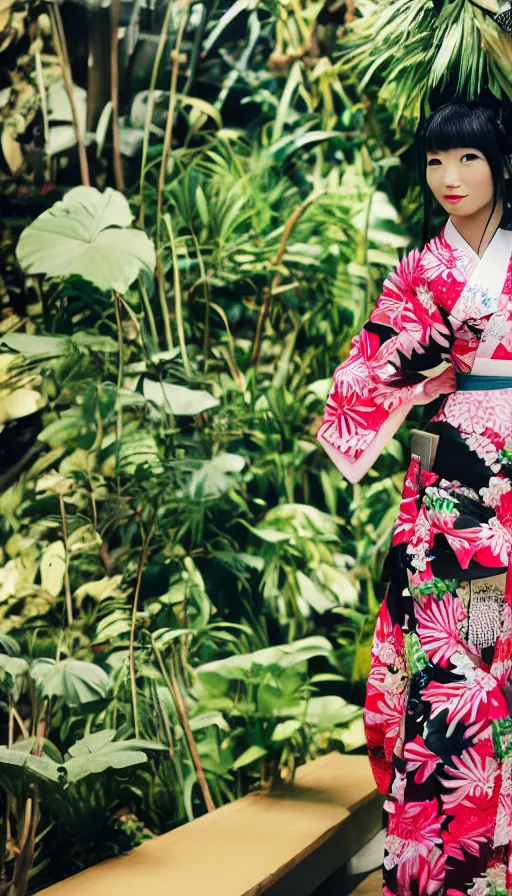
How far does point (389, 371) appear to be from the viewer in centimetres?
182

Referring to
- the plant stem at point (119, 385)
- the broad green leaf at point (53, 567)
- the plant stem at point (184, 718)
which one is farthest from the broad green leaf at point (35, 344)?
the plant stem at point (184, 718)

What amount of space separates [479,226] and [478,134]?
0.48 feet

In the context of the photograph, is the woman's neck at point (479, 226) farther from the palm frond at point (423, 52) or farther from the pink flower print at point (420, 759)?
the pink flower print at point (420, 759)

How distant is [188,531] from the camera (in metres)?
2.41

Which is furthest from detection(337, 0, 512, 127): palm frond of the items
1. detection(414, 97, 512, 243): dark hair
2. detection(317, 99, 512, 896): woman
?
detection(317, 99, 512, 896): woman

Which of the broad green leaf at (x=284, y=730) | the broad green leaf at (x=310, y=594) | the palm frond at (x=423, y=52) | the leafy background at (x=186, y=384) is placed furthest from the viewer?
the broad green leaf at (x=310, y=594)

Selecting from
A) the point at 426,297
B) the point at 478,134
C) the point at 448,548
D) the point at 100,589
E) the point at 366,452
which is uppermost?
the point at 478,134

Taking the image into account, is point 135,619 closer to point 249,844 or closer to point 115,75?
point 249,844

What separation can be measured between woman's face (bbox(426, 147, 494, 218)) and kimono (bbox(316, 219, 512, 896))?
0.05 meters

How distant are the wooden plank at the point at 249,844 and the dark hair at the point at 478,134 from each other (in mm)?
1216

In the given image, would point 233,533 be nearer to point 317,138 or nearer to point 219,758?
point 219,758

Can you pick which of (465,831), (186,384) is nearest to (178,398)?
(186,384)

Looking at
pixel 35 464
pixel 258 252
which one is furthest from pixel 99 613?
pixel 258 252

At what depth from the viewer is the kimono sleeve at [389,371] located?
5.90 ft
